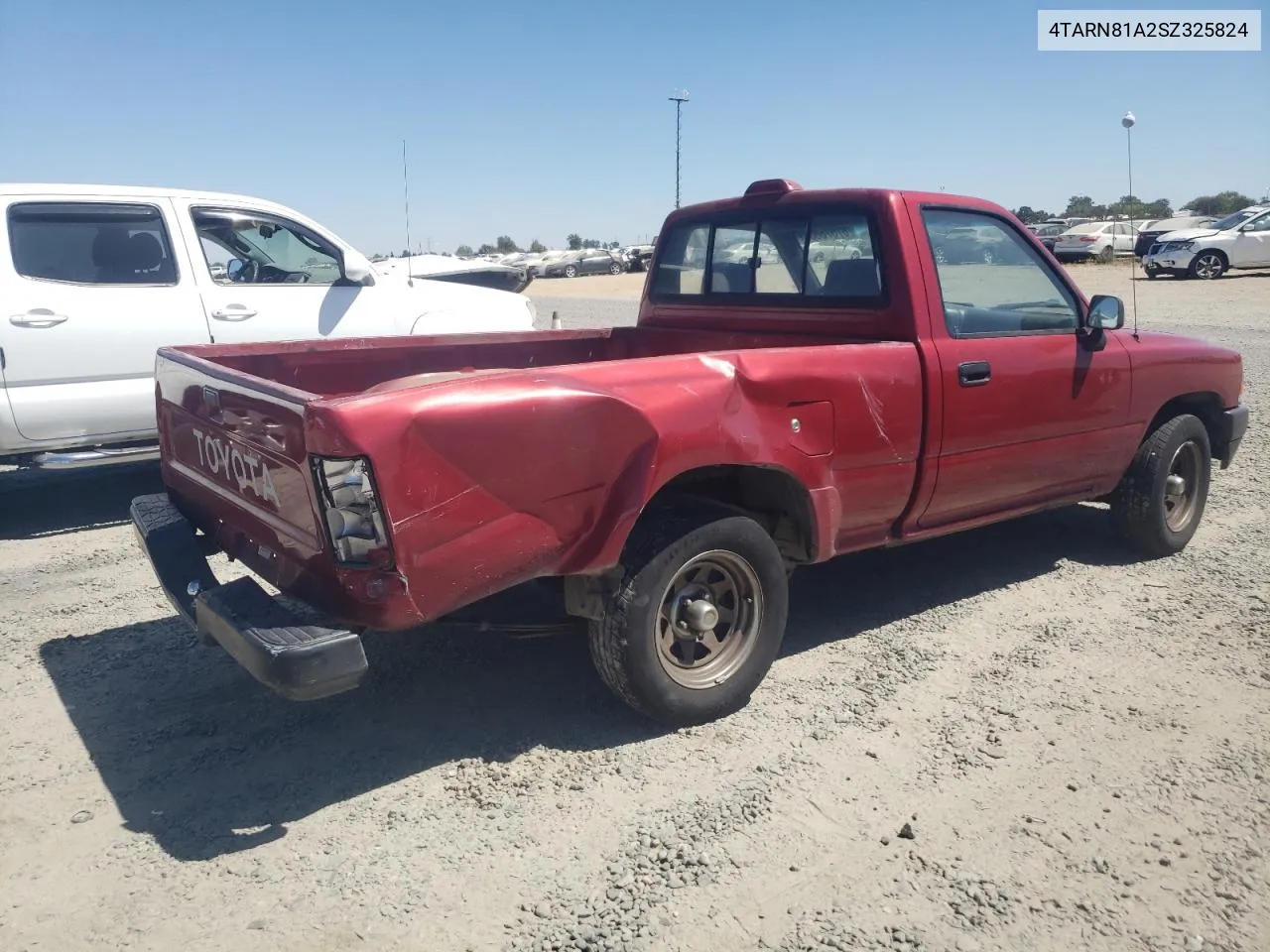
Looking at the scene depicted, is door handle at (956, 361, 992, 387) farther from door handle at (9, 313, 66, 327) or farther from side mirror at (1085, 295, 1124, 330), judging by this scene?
door handle at (9, 313, 66, 327)

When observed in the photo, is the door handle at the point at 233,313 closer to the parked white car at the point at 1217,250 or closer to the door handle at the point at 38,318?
the door handle at the point at 38,318

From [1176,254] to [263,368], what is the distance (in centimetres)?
2502

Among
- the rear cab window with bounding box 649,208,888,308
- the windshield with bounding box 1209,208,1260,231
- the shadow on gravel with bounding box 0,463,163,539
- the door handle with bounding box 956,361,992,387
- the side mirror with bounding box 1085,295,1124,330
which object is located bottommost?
the shadow on gravel with bounding box 0,463,163,539

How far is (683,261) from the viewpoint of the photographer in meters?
5.38

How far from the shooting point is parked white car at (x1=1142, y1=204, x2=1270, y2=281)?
78.4 feet

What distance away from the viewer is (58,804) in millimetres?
3248

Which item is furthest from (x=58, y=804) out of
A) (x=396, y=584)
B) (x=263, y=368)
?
(x=263, y=368)

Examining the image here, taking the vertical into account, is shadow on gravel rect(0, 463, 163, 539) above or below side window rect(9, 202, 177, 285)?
below

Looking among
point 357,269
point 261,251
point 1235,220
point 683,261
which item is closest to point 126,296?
point 261,251

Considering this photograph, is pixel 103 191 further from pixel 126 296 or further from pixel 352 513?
pixel 352 513

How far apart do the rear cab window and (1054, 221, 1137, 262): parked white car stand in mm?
28598

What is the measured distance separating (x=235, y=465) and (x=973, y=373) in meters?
2.88

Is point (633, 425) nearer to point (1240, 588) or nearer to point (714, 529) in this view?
point (714, 529)

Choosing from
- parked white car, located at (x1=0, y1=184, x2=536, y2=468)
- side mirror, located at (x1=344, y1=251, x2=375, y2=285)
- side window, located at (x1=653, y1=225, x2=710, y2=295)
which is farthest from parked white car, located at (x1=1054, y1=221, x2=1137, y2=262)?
side window, located at (x1=653, y1=225, x2=710, y2=295)
